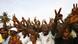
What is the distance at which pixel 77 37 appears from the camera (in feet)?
8.96

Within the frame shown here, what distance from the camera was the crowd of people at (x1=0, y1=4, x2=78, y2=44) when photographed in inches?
108

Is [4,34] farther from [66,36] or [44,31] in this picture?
[66,36]

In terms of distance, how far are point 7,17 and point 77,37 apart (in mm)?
1480

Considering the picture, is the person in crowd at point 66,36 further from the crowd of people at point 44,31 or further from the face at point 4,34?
the face at point 4,34

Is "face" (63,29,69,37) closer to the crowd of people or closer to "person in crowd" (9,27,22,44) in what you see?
the crowd of people

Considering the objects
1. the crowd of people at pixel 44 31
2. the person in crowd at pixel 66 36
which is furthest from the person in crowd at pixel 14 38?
the person in crowd at pixel 66 36

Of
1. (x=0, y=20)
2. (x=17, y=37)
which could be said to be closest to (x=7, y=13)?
(x=0, y=20)

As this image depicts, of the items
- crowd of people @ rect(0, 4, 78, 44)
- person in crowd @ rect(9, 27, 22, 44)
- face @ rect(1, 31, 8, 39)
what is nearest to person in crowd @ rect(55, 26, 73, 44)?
crowd of people @ rect(0, 4, 78, 44)

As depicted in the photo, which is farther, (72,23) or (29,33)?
(29,33)

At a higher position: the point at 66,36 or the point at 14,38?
the point at 66,36

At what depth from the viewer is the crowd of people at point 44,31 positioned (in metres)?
2.73

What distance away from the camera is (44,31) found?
318 centimetres

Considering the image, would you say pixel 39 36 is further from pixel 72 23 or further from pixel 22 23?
pixel 72 23

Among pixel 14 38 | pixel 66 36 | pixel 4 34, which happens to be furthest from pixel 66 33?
pixel 4 34
